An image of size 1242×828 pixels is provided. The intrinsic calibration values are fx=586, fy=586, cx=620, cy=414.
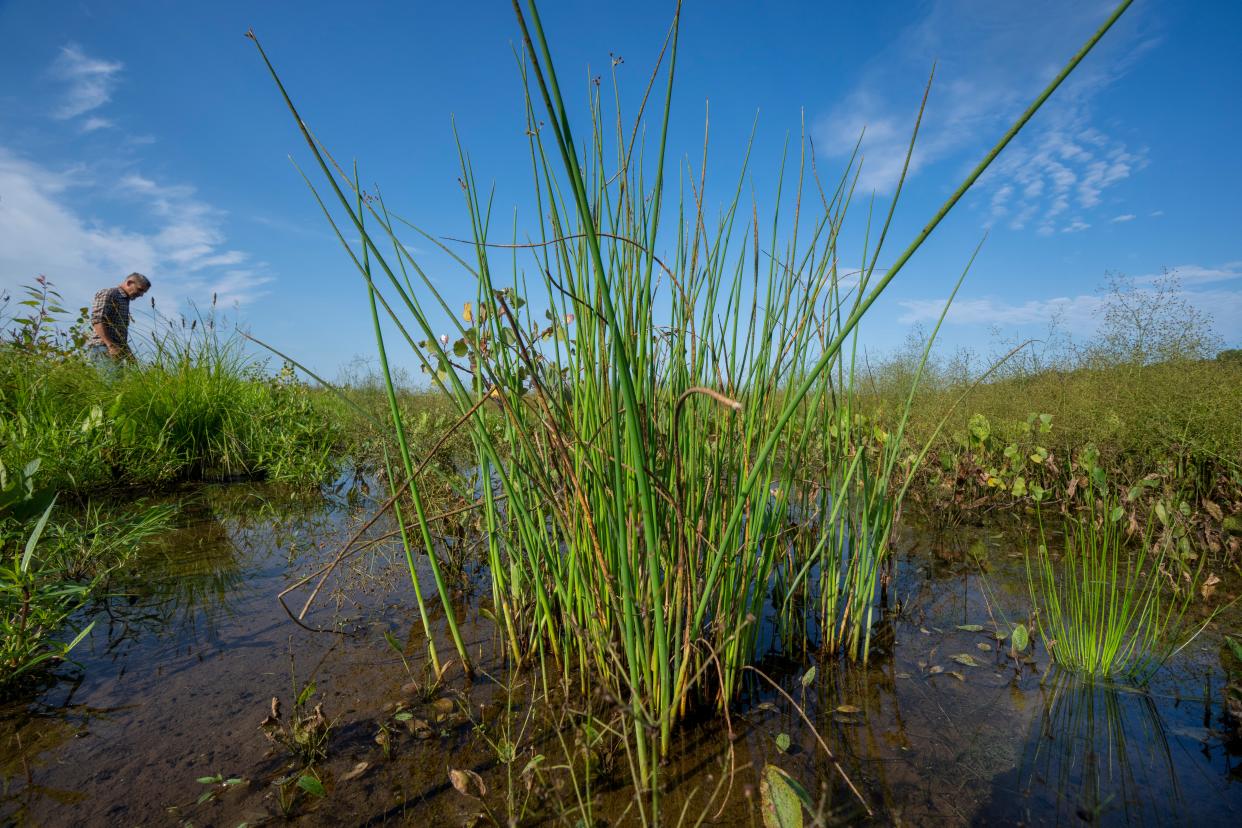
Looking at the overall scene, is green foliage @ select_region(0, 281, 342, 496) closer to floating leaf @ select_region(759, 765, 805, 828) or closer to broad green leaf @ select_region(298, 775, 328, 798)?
broad green leaf @ select_region(298, 775, 328, 798)

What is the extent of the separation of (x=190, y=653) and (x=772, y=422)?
5.54 ft

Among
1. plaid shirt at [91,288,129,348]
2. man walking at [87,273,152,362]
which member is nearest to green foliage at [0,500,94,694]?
man walking at [87,273,152,362]

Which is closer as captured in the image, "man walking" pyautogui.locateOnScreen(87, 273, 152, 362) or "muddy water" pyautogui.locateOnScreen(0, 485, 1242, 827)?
"muddy water" pyautogui.locateOnScreen(0, 485, 1242, 827)

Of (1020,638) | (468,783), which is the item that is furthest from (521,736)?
(1020,638)

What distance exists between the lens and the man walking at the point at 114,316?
6020mm

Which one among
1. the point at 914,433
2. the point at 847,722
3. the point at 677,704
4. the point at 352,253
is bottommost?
the point at 847,722


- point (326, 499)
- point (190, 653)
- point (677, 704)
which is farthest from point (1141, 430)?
point (326, 499)

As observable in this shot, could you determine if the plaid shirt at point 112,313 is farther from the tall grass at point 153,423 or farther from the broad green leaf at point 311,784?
the broad green leaf at point 311,784

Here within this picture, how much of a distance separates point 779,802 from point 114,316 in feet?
25.9

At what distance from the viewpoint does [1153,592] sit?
1804 mm

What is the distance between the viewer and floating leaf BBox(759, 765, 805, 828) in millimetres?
911

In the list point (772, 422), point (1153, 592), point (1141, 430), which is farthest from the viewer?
point (1141, 430)

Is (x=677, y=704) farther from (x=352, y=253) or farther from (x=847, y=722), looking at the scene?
(x=352, y=253)

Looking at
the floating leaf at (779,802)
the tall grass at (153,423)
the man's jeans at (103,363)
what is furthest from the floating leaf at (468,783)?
the man's jeans at (103,363)
